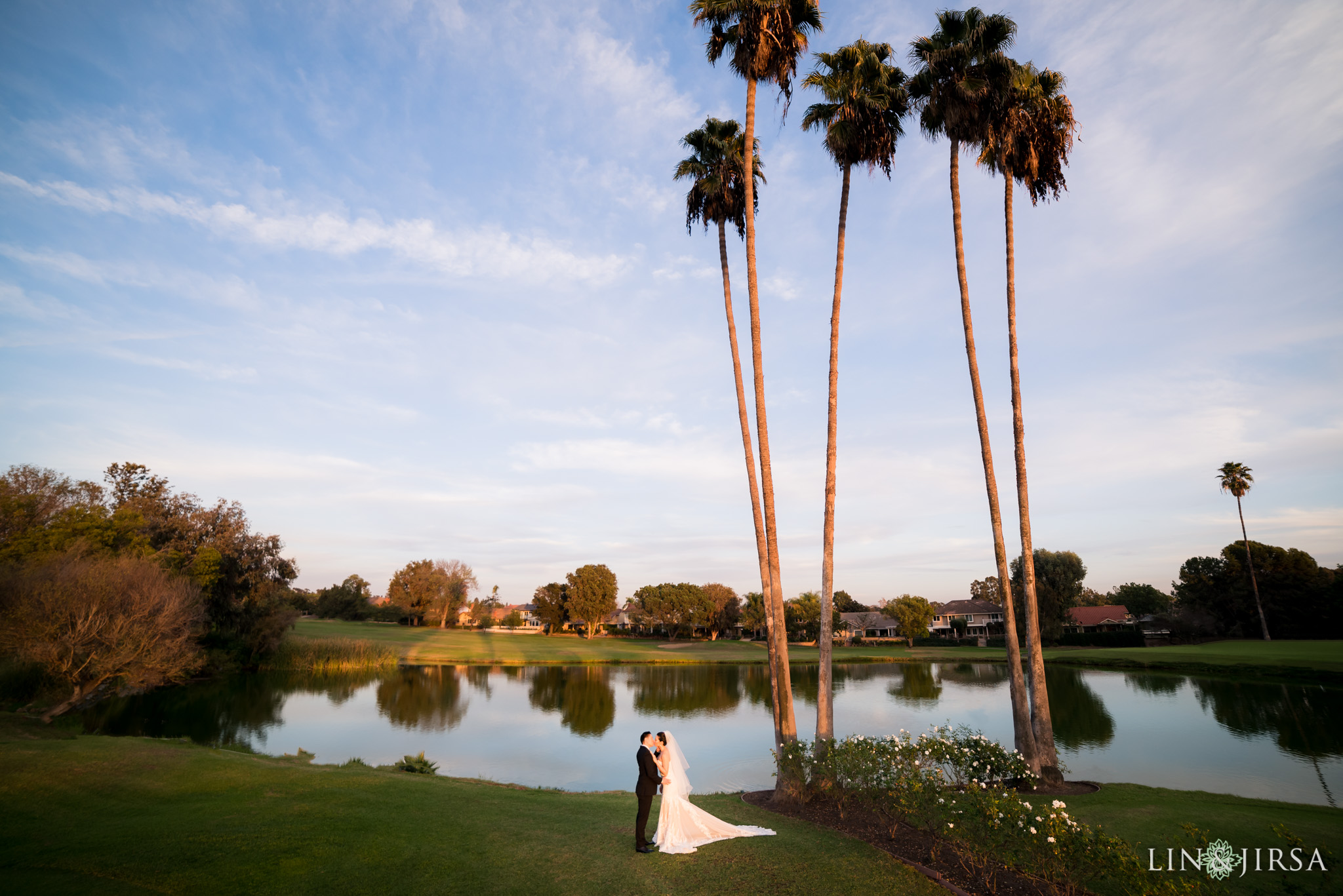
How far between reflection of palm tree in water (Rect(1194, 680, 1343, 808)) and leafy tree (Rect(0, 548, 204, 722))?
122 ft

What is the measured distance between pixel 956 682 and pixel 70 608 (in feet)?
174

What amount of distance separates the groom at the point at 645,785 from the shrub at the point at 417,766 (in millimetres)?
10575

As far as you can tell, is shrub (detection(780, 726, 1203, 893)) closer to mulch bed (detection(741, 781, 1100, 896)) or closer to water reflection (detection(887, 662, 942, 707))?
mulch bed (detection(741, 781, 1100, 896))

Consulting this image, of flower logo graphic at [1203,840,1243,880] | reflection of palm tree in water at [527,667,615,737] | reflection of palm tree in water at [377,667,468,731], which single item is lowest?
reflection of palm tree in water at [527,667,615,737]

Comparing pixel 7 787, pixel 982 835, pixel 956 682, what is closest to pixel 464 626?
pixel 956 682

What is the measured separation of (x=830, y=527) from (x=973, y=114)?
11343 millimetres

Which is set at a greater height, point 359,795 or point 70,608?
point 70,608

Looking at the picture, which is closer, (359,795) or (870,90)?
(359,795)

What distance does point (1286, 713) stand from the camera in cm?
2950

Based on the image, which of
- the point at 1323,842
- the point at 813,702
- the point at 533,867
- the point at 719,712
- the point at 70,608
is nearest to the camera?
the point at 533,867

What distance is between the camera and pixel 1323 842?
977cm

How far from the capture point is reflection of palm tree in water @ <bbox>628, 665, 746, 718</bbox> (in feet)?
115

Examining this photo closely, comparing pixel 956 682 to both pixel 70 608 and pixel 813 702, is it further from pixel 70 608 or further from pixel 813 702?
pixel 70 608

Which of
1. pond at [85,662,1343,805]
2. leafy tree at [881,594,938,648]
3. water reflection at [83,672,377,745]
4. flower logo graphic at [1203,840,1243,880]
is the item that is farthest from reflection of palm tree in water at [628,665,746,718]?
leafy tree at [881,594,938,648]
